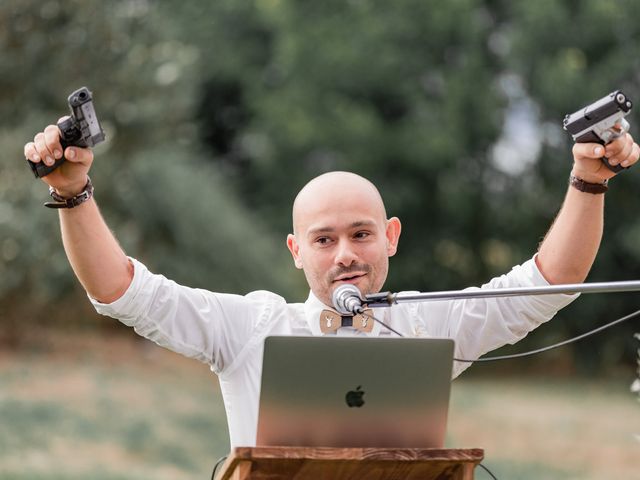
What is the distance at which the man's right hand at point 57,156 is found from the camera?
3.42 meters

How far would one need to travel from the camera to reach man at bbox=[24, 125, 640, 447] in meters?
3.65

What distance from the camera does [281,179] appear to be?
97.3 ft

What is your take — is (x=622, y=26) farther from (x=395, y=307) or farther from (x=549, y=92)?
(x=395, y=307)

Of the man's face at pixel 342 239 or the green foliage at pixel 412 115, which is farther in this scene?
the green foliage at pixel 412 115

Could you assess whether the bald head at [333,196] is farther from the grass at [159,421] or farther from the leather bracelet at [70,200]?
the grass at [159,421]

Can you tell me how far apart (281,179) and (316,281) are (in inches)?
1022

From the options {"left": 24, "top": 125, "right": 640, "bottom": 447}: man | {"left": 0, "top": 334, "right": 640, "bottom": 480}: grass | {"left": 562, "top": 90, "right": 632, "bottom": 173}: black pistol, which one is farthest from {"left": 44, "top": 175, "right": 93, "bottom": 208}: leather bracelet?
{"left": 0, "top": 334, "right": 640, "bottom": 480}: grass

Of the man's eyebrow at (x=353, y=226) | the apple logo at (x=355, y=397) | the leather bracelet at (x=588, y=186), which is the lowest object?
the apple logo at (x=355, y=397)

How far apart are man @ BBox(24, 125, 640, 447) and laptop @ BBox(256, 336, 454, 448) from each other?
601 millimetres

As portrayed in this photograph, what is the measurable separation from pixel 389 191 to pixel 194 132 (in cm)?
563

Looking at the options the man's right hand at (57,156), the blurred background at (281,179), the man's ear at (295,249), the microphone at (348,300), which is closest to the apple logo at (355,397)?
the microphone at (348,300)

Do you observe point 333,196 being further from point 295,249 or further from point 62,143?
point 62,143

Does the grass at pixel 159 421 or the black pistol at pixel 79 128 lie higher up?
the grass at pixel 159 421

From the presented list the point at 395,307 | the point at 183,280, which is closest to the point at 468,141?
the point at 183,280
